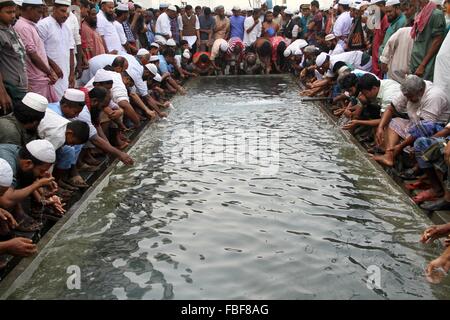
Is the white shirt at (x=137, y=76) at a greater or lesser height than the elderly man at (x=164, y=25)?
lesser

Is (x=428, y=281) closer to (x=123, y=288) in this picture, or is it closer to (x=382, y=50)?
(x=123, y=288)

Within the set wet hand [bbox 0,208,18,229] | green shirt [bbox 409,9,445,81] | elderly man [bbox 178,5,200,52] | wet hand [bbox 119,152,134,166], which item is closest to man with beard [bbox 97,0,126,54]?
wet hand [bbox 119,152,134,166]

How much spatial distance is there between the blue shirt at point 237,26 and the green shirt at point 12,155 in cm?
1407

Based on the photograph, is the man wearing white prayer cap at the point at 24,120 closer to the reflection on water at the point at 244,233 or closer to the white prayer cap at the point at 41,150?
the white prayer cap at the point at 41,150

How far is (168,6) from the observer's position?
643 inches

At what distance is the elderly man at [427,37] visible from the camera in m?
7.63

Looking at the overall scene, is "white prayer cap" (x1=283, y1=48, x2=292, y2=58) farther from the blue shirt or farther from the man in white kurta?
the man in white kurta

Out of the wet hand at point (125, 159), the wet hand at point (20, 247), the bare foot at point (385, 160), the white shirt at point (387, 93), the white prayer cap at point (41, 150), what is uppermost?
the white prayer cap at point (41, 150)

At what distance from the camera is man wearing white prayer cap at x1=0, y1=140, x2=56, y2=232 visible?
4.86 m

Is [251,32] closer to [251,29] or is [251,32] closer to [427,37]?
[251,29]

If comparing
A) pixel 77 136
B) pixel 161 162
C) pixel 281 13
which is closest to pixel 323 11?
pixel 281 13

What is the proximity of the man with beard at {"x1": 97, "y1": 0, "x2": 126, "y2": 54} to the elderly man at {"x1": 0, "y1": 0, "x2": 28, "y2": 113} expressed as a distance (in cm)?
460

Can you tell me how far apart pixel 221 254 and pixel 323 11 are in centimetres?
1462

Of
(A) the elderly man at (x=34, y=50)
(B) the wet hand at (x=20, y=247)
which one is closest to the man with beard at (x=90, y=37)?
(A) the elderly man at (x=34, y=50)
